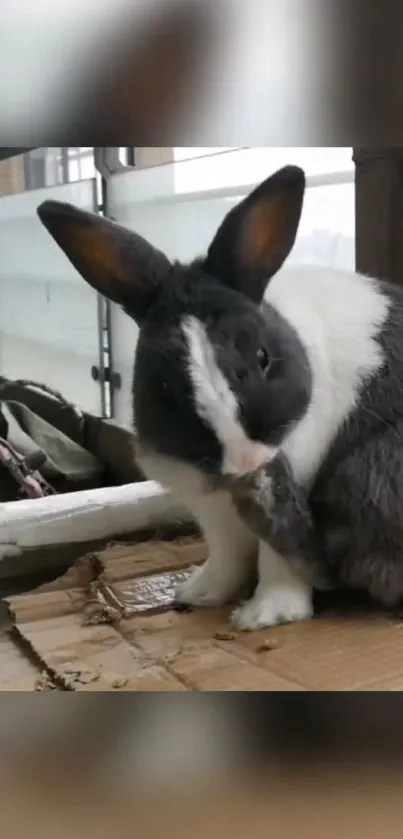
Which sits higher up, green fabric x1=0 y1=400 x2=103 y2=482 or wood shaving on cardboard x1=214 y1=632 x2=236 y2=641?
green fabric x1=0 y1=400 x2=103 y2=482

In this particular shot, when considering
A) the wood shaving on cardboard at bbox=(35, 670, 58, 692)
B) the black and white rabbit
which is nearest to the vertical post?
the black and white rabbit

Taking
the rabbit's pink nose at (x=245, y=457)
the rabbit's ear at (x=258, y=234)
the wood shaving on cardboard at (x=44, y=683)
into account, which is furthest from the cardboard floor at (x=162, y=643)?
the rabbit's ear at (x=258, y=234)

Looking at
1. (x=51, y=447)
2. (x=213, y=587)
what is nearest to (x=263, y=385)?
(x=213, y=587)

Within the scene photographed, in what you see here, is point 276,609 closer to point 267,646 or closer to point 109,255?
point 267,646

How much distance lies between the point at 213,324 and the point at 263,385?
0.04 m

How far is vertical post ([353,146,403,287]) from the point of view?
2.08 feet

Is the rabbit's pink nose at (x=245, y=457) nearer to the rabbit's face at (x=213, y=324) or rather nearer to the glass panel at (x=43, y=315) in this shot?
the rabbit's face at (x=213, y=324)

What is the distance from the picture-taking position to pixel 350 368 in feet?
2.15

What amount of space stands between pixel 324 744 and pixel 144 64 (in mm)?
320

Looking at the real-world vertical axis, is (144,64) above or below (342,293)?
above

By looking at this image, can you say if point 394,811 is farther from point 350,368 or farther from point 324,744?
point 350,368

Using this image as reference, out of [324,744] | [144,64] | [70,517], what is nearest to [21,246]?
[70,517]

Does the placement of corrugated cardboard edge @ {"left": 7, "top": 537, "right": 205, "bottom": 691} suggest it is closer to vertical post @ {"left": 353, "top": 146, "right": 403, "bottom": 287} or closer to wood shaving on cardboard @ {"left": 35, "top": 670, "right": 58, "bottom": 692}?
wood shaving on cardboard @ {"left": 35, "top": 670, "right": 58, "bottom": 692}

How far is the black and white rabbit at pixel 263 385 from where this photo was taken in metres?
0.55
